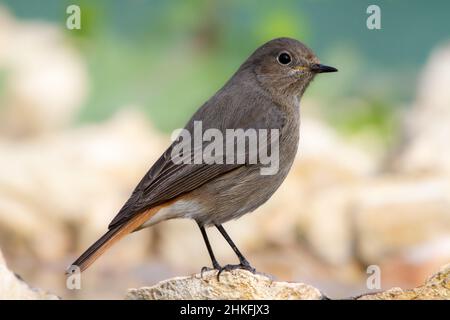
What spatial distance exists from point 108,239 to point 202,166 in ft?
2.24

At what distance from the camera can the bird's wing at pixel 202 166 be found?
16.4 ft

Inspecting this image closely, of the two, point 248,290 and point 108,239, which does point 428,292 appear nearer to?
point 248,290

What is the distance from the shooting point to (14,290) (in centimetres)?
423

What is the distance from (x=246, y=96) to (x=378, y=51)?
19.1 ft

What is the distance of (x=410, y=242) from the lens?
7672 mm

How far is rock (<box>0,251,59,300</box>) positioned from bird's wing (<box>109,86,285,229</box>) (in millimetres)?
761

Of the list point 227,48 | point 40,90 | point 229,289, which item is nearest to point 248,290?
point 229,289

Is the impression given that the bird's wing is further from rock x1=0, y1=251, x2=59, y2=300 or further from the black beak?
rock x1=0, y1=251, x2=59, y2=300

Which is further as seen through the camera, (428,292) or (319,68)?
(319,68)

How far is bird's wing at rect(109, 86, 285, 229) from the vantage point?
5.00m

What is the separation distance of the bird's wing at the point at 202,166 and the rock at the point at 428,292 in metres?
1.16

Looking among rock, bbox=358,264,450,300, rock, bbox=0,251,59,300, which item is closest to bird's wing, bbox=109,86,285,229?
rock, bbox=0,251,59,300
